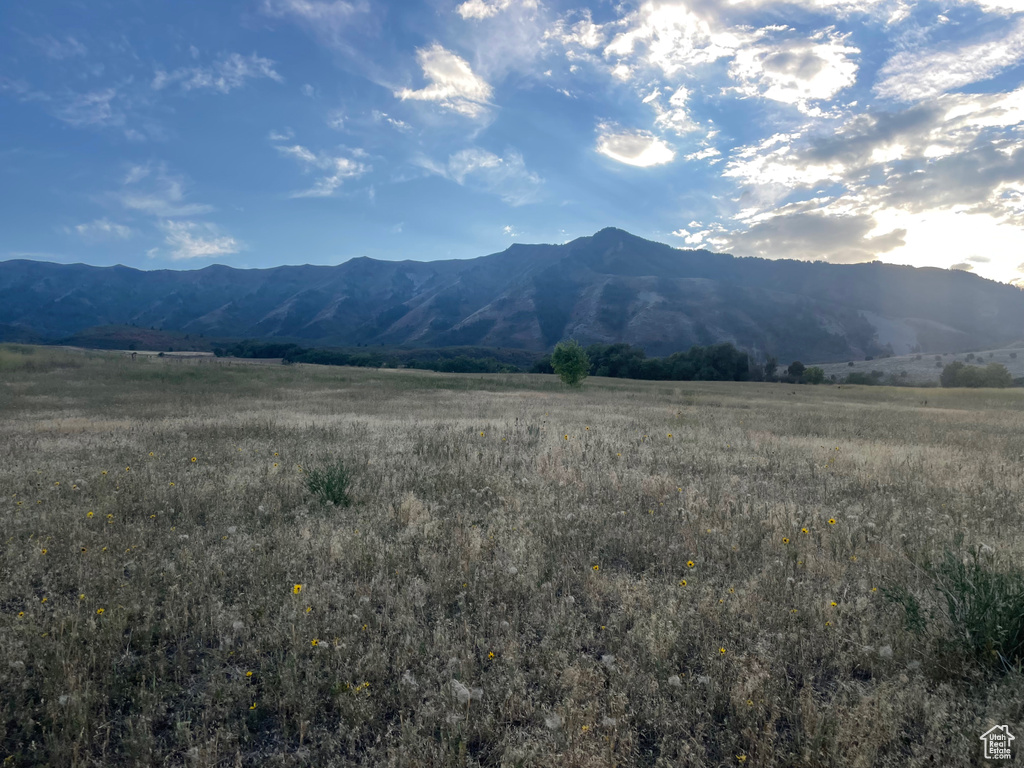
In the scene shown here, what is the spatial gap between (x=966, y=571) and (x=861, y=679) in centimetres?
148

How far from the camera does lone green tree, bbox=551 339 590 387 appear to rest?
4759cm

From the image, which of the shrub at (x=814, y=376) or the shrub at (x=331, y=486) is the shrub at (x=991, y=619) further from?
the shrub at (x=814, y=376)

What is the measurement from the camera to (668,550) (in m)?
6.16

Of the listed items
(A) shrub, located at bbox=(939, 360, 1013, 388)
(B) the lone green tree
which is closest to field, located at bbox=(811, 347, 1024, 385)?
(A) shrub, located at bbox=(939, 360, 1013, 388)

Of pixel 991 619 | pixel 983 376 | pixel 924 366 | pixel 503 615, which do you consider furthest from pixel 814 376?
pixel 503 615

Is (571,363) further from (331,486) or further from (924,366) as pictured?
(924,366)

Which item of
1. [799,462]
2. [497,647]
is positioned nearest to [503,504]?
[497,647]

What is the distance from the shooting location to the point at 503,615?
15.6ft

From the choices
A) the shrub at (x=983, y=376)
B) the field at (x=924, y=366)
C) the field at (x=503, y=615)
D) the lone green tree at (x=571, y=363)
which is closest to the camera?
the field at (x=503, y=615)

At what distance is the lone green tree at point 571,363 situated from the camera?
47594 mm

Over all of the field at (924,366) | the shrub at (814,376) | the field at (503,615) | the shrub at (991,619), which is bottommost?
the field at (503,615)

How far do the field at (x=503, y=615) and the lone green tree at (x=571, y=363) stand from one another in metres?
37.3

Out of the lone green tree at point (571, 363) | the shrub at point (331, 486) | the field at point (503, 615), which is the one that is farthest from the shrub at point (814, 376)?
the shrub at point (331, 486)

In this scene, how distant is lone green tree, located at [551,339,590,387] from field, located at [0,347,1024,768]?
3730 cm
